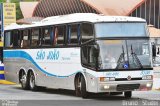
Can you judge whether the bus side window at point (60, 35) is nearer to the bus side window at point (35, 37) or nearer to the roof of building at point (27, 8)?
the bus side window at point (35, 37)

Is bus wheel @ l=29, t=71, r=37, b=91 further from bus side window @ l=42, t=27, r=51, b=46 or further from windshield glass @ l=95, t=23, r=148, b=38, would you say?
windshield glass @ l=95, t=23, r=148, b=38

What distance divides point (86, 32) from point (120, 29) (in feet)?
3.88

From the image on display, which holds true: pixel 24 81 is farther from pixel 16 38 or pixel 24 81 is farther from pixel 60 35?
pixel 60 35

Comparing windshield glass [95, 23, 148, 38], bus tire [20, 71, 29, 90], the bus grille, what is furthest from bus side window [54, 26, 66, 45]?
bus tire [20, 71, 29, 90]

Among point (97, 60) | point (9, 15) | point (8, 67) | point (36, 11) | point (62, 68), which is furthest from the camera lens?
point (36, 11)

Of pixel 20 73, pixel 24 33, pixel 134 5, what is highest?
pixel 134 5

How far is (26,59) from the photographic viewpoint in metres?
26.8

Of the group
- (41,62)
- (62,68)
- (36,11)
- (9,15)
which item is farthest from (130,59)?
(36,11)

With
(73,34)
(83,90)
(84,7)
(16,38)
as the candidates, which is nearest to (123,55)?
(83,90)

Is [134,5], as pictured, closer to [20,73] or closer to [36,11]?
[36,11]

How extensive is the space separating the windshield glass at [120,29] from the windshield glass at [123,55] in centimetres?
27

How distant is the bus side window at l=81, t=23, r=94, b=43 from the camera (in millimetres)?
20789

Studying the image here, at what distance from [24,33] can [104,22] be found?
7.07m

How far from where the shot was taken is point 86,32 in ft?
69.3
